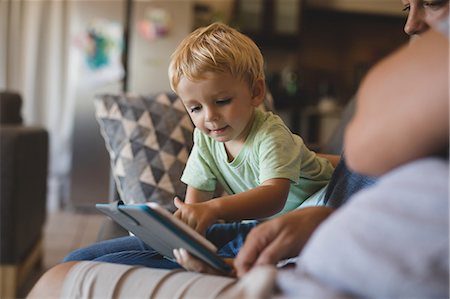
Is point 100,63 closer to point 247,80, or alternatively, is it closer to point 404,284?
point 247,80

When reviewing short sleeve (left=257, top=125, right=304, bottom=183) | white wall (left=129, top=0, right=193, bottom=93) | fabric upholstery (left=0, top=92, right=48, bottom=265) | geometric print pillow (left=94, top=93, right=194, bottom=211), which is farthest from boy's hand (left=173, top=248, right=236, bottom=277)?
white wall (left=129, top=0, right=193, bottom=93)

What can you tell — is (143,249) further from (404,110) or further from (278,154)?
(404,110)

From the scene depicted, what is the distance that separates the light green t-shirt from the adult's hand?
24 cm

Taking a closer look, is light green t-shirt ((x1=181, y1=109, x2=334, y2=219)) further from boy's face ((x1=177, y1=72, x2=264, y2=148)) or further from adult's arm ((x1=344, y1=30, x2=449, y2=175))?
adult's arm ((x1=344, y1=30, x2=449, y2=175))

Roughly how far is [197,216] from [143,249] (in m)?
0.28

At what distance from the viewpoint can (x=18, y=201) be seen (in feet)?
7.38

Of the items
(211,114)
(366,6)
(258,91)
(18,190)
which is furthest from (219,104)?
(366,6)

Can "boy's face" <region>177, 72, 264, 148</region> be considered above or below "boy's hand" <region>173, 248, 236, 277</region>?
above

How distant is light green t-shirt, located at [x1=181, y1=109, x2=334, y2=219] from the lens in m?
1.14

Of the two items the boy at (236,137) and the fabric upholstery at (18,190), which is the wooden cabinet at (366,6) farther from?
the boy at (236,137)

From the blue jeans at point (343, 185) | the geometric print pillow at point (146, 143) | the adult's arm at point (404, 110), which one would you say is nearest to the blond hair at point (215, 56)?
the blue jeans at point (343, 185)

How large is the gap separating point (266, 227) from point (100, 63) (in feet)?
12.1

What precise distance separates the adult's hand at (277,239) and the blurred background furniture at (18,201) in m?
1.58

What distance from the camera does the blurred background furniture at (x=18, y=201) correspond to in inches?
86.7
